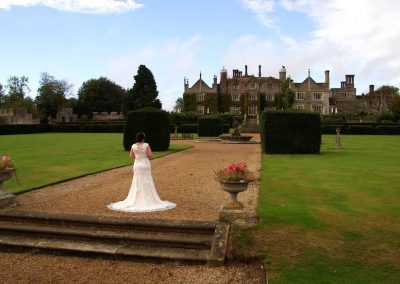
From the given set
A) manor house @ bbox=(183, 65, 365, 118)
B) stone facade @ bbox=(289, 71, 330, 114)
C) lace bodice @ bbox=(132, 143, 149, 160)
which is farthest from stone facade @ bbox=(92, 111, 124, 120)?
lace bodice @ bbox=(132, 143, 149, 160)

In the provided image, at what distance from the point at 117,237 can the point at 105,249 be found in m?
0.32

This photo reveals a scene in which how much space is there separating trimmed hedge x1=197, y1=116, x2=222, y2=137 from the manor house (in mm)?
34219

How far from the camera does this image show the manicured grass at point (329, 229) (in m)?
5.68

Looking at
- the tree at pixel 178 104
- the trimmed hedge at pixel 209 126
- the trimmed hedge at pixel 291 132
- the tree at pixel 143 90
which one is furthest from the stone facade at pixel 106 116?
the trimmed hedge at pixel 291 132

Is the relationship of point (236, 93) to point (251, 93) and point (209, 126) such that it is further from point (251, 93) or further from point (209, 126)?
point (209, 126)

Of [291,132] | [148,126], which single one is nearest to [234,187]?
[291,132]

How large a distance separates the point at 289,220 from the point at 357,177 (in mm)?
6283

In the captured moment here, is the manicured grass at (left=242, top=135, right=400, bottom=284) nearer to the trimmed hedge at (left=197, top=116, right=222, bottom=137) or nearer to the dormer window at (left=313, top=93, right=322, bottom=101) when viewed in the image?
the trimmed hedge at (left=197, top=116, right=222, bottom=137)

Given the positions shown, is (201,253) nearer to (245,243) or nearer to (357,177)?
(245,243)

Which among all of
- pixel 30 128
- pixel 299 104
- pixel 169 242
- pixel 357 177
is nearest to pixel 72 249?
pixel 169 242

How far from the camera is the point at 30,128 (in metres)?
52.7

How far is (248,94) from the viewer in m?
76.7

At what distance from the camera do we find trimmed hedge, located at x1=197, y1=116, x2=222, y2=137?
1662 inches

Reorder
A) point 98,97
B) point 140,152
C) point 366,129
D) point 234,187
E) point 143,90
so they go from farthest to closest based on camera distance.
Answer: point 98,97 < point 143,90 < point 366,129 < point 140,152 < point 234,187
